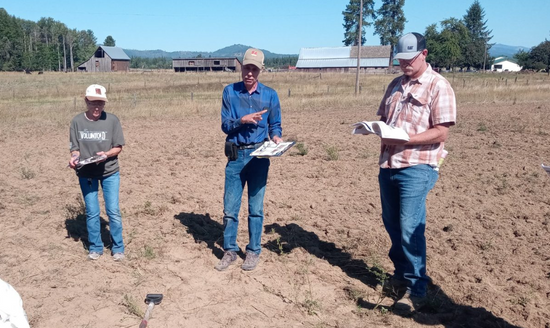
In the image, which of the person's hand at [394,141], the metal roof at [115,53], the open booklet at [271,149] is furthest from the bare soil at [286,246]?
the metal roof at [115,53]

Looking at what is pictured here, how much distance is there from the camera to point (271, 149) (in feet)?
15.2

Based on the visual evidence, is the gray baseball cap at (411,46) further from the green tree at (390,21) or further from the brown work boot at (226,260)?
the green tree at (390,21)

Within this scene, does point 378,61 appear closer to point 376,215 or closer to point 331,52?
point 331,52

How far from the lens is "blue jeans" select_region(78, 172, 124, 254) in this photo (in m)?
5.09

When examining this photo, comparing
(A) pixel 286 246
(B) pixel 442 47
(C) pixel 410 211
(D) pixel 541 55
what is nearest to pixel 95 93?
(A) pixel 286 246

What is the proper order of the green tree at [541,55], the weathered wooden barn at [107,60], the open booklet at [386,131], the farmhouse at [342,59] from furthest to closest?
the weathered wooden barn at [107,60] < the farmhouse at [342,59] < the green tree at [541,55] < the open booklet at [386,131]

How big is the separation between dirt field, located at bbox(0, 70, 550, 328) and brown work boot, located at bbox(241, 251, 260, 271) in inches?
2.8

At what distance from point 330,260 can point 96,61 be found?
93052mm

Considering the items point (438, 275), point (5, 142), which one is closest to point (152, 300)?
point (438, 275)

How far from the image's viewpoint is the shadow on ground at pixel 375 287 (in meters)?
4.01

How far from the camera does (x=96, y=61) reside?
89.7 meters


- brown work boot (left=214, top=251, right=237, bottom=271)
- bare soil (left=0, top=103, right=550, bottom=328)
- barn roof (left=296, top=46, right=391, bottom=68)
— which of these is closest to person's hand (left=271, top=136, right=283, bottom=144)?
bare soil (left=0, top=103, right=550, bottom=328)

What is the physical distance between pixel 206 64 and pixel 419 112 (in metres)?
88.5

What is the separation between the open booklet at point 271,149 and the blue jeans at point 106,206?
1.62m
